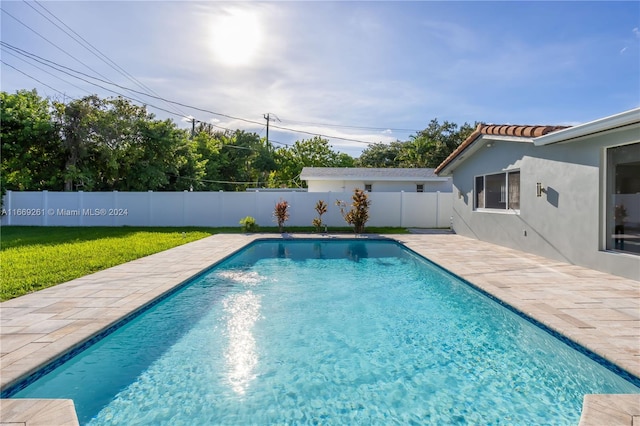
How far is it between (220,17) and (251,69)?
569 centimetres

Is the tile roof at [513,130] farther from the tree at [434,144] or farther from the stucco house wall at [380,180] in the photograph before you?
the tree at [434,144]

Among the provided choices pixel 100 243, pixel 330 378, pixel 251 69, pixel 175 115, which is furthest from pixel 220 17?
pixel 175 115

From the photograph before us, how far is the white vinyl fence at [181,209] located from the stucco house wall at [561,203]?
16.8ft

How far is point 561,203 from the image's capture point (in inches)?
314

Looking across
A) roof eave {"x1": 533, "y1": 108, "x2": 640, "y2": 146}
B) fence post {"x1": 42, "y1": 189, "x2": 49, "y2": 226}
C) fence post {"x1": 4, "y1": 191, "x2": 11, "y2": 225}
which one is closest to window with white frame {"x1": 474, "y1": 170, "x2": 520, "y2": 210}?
roof eave {"x1": 533, "y1": 108, "x2": 640, "y2": 146}

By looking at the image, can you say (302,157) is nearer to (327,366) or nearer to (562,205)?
(562,205)

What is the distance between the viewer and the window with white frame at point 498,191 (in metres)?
10.1

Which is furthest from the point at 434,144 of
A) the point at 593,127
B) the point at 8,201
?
the point at 8,201

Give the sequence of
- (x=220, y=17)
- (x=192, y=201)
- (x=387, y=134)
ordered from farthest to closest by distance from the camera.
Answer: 1. (x=387, y=134)
2. (x=192, y=201)
3. (x=220, y=17)

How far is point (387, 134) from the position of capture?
4534 centimetres

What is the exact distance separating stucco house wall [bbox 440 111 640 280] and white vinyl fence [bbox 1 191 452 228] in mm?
5122

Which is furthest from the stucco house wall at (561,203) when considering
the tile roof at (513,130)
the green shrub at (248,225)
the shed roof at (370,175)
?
the shed roof at (370,175)

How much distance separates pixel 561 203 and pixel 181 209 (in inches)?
598

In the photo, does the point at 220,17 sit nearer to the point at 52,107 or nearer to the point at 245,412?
the point at 245,412
